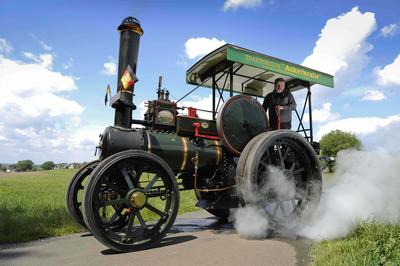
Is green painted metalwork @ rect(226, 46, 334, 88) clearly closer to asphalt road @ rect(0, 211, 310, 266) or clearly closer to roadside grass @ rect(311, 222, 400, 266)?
asphalt road @ rect(0, 211, 310, 266)

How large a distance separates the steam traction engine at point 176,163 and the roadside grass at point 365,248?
114cm

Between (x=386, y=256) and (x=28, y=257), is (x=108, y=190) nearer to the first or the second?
(x=28, y=257)

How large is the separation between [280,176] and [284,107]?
156cm

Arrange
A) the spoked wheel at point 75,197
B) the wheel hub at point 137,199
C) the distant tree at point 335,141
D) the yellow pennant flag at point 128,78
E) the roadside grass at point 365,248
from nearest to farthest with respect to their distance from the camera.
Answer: the roadside grass at point 365,248 < the wheel hub at point 137,199 < the yellow pennant flag at point 128,78 < the spoked wheel at point 75,197 < the distant tree at point 335,141

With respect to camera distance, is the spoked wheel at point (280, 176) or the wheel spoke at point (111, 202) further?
the spoked wheel at point (280, 176)

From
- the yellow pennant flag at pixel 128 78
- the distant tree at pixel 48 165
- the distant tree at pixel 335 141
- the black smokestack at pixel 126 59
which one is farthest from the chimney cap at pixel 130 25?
the distant tree at pixel 48 165

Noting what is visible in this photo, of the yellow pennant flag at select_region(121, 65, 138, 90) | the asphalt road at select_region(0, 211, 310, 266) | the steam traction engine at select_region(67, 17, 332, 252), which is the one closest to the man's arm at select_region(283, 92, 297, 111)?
the steam traction engine at select_region(67, 17, 332, 252)

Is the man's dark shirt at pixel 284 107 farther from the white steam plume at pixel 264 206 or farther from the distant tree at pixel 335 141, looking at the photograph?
the distant tree at pixel 335 141

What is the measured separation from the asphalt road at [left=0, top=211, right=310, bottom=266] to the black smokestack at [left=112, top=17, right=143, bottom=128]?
1.77 m

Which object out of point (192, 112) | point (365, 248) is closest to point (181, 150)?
point (192, 112)

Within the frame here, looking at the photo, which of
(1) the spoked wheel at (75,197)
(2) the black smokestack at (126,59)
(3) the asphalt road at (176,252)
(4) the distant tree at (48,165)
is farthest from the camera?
(4) the distant tree at (48,165)

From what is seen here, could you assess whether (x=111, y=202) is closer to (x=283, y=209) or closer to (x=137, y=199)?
(x=137, y=199)

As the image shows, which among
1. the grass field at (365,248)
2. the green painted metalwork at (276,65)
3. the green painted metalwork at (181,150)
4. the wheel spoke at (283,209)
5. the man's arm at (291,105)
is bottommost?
the grass field at (365,248)

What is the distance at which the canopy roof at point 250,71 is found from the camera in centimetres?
569
